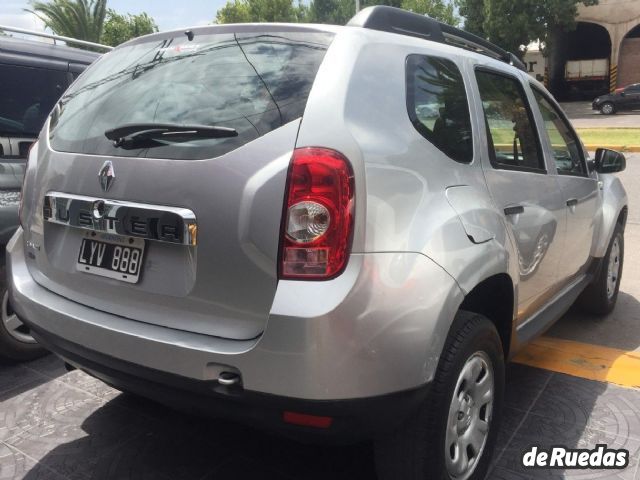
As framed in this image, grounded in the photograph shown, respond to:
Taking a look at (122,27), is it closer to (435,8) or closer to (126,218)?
(435,8)

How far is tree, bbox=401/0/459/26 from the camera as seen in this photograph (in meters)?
35.8

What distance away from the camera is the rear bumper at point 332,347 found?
1.77 meters

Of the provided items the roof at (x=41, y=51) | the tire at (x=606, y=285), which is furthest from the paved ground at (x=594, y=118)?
the roof at (x=41, y=51)

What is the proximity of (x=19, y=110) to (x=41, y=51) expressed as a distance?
0.50 m

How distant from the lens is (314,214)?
182cm

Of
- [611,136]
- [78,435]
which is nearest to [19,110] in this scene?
[78,435]

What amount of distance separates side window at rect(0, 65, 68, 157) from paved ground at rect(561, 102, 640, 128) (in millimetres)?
21190

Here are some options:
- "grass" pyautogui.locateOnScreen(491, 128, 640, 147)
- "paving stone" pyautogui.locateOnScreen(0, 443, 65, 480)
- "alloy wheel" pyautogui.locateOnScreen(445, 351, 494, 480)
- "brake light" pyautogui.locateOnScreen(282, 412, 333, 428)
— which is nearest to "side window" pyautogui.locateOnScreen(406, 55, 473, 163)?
"alloy wheel" pyautogui.locateOnScreen(445, 351, 494, 480)

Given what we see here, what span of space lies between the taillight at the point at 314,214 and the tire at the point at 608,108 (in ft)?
98.5

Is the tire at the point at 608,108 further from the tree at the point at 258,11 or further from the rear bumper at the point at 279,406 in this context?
the rear bumper at the point at 279,406

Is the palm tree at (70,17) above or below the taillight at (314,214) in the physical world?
above

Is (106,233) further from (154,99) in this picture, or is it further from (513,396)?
(513,396)

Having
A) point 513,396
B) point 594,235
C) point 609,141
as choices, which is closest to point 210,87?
point 513,396

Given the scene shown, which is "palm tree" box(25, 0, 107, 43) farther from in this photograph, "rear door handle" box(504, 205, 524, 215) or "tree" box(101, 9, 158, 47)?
"rear door handle" box(504, 205, 524, 215)
